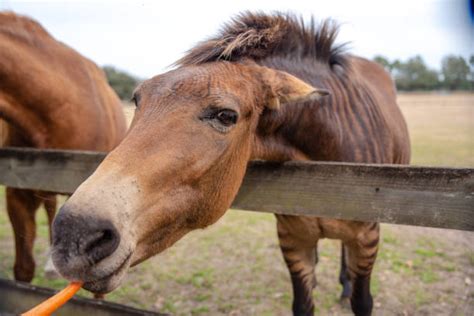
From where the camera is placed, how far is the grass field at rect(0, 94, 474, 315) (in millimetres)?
4062

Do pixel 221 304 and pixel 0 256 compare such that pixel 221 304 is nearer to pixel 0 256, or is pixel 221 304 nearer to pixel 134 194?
pixel 134 194

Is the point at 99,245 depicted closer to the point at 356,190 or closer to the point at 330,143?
the point at 356,190

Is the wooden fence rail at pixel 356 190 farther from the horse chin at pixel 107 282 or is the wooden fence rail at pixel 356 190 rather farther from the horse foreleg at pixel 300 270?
the horse chin at pixel 107 282

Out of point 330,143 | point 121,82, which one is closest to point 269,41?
point 330,143

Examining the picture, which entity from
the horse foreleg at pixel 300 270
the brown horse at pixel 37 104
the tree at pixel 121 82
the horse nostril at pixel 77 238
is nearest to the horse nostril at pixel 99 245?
the horse nostril at pixel 77 238

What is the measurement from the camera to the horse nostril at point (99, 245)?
130 centimetres

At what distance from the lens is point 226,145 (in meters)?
1.82

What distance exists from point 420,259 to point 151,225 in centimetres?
463

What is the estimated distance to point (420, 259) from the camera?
502 cm

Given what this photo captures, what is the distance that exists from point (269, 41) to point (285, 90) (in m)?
0.46

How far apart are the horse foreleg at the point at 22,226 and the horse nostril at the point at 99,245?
269 cm

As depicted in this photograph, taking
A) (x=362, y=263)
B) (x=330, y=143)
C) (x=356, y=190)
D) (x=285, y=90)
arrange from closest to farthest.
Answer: (x=356, y=190) < (x=285, y=90) < (x=330, y=143) < (x=362, y=263)

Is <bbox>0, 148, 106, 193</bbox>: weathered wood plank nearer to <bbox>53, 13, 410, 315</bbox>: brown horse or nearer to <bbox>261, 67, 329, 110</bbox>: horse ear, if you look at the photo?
<bbox>53, 13, 410, 315</bbox>: brown horse

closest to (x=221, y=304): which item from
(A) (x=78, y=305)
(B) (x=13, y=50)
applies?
(A) (x=78, y=305)
